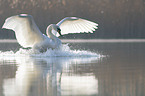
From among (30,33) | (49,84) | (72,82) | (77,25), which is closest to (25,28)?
(30,33)

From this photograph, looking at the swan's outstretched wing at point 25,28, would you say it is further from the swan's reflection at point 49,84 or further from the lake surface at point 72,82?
the swan's reflection at point 49,84

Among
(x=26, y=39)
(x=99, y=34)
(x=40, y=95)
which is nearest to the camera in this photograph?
(x=40, y=95)

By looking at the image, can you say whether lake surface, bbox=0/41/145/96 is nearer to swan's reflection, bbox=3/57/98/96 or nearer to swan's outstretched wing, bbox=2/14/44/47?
swan's reflection, bbox=3/57/98/96

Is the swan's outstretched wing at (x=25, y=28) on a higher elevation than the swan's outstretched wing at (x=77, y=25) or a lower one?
lower

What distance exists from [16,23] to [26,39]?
3.68ft

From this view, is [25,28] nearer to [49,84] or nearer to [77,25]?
[77,25]

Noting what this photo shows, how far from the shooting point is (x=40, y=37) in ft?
51.3

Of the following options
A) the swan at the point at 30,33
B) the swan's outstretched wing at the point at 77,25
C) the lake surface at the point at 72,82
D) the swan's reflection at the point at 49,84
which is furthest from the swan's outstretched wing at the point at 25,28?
the swan's reflection at the point at 49,84

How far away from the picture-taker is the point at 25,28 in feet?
50.6

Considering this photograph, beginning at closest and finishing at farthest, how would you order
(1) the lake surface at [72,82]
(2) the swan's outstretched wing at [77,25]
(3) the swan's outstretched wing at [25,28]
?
1. (1) the lake surface at [72,82]
2. (3) the swan's outstretched wing at [25,28]
3. (2) the swan's outstretched wing at [77,25]

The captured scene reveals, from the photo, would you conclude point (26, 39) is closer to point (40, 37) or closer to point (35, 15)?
point (40, 37)

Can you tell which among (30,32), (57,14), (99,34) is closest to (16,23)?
(30,32)

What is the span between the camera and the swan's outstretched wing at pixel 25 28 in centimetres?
1489

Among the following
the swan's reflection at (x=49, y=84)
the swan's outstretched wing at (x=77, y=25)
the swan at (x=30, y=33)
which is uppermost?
the swan's outstretched wing at (x=77, y=25)
